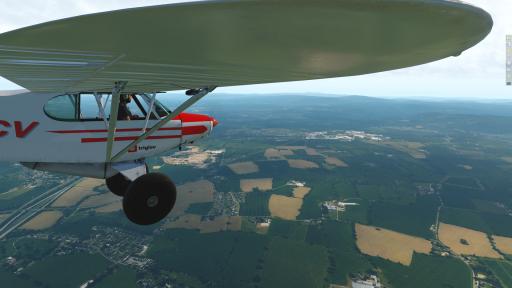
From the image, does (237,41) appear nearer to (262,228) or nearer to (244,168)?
(262,228)

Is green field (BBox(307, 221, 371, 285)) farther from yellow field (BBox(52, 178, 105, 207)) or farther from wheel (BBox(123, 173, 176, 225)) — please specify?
yellow field (BBox(52, 178, 105, 207))

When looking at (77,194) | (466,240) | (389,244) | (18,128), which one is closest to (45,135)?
(18,128)

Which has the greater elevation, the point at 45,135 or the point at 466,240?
the point at 45,135

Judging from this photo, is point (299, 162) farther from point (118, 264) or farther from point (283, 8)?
point (283, 8)

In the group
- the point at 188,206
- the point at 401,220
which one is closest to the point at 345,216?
the point at 401,220

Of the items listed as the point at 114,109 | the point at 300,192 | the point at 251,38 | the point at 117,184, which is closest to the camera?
the point at 251,38

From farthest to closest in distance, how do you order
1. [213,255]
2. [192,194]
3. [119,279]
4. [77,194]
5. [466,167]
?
[466,167] → [192,194] → [77,194] → [213,255] → [119,279]
